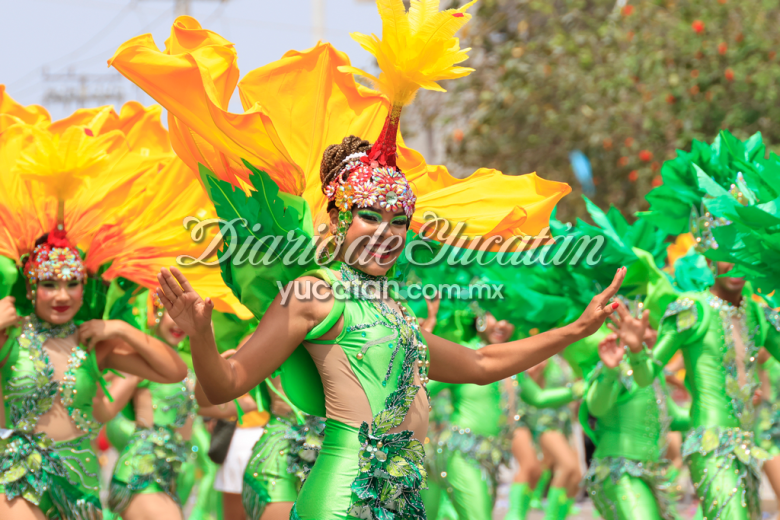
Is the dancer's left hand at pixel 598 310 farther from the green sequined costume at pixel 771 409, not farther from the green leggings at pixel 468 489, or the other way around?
the green leggings at pixel 468 489

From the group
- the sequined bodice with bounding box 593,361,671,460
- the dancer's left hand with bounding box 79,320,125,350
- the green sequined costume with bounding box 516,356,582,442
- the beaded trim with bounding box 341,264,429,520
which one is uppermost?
Result: the beaded trim with bounding box 341,264,429,520

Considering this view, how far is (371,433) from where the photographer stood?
10.4ft

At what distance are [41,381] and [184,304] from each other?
225 cm

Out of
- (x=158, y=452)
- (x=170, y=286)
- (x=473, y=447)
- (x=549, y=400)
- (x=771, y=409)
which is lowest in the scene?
(x=771, y=409)

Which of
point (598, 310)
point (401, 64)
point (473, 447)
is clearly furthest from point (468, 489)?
point (401, 64)

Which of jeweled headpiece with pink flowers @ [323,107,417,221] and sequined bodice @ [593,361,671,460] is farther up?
jeweled headpiece with pink flowers @ [323,107,417,221]

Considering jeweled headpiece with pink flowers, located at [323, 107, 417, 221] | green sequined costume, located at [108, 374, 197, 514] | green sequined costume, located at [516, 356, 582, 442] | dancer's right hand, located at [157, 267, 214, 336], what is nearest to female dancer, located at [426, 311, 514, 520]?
green sequined costume, located at [516, 356, 582, 442]

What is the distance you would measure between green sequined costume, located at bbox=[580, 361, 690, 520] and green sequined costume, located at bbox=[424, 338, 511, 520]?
95 centimetres

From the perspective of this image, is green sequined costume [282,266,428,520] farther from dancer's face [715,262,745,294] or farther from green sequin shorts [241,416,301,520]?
dancer's face [715,262,745,294]

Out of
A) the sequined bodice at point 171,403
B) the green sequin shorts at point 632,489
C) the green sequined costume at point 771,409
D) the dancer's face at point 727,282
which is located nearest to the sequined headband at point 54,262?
the sequined bodice at point 171,403

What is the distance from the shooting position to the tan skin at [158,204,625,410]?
2.82m

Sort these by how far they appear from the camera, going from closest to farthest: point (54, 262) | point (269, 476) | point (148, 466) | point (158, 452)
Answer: point (54, 262) < point (269, 476) < point (148, 466) < point (158, 452)

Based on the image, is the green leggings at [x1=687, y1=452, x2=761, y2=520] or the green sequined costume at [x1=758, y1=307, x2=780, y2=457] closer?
the green leggings at [x1=687, y1=452, x2=761, y2=520]

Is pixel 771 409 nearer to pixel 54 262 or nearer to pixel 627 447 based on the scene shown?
pixel 627 447
